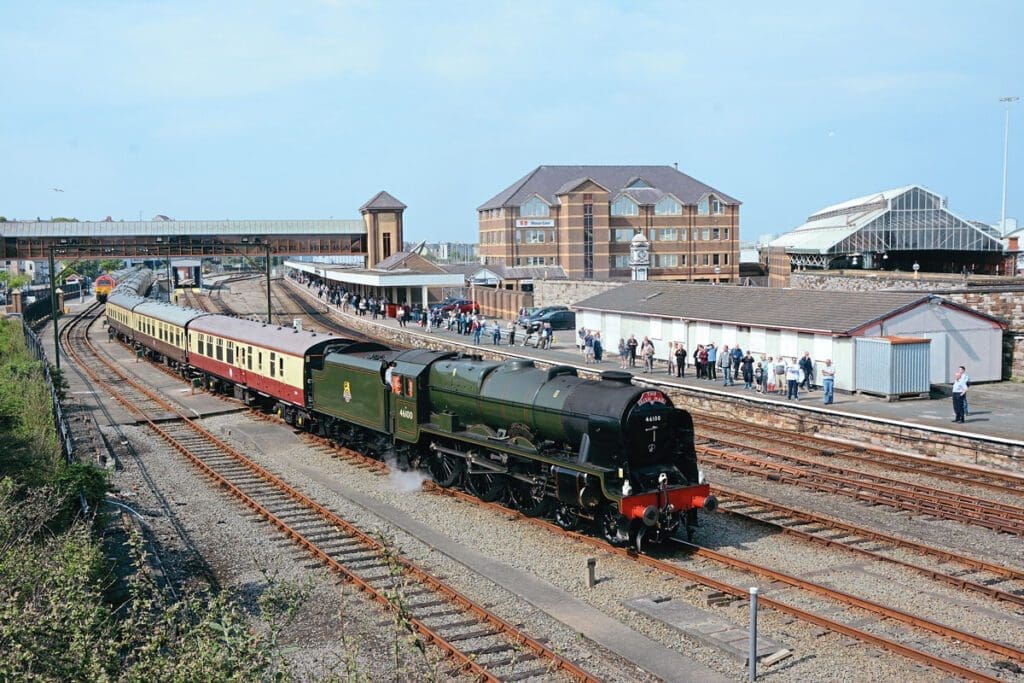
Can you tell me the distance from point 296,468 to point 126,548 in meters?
6.24

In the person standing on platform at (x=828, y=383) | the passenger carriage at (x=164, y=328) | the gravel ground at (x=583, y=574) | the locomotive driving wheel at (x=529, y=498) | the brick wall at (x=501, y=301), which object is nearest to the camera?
the gravel ground at (x=583, y=574)

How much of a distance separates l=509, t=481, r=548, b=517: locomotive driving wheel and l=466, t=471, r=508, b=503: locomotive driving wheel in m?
0.27

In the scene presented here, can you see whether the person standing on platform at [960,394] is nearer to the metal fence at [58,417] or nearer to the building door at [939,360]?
the building door at [939,360]

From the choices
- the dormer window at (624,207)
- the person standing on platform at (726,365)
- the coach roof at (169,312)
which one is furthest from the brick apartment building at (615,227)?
the person standing on platform at (726,365)

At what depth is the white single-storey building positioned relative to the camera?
85.9ft

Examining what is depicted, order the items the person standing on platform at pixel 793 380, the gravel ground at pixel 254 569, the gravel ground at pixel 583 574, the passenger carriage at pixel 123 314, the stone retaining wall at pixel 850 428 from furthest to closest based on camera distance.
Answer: the passenger carriage at pixel 123 314
the person standing on platform at pixel 793 380
the stone retaining wall at pixel 850 428
the gravel ground at pixel 254 569
the gravel ground at pixel 583 574

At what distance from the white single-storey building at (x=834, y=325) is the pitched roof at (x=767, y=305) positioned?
3 centimetres

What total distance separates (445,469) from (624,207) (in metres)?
58.5

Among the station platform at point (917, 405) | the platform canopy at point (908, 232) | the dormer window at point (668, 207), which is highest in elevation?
the dormer window at point (668, 207)

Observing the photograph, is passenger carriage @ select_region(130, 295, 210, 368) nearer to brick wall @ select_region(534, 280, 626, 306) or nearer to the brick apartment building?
brick wall @ select_region(534, 280, 626, 306)

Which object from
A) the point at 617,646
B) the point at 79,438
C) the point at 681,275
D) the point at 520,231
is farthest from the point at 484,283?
the point at 617,646

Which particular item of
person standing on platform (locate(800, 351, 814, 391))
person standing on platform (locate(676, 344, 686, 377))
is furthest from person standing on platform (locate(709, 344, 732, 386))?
person standing on platform (locate(800, 351, 814, 391))

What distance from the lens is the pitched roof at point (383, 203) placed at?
70062mm

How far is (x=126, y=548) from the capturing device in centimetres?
1484
